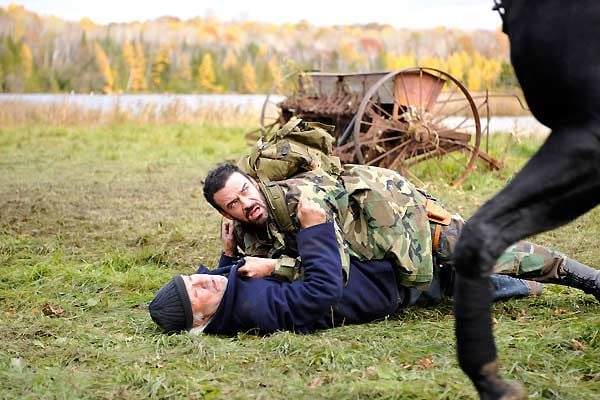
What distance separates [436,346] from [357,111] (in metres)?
7.46

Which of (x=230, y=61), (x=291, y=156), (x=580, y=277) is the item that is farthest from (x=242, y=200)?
(x=230, y=61)

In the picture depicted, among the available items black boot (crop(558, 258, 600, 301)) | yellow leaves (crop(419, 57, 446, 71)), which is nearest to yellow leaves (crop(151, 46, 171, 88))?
yellow leaves (crop(419, 57, 446, 71))

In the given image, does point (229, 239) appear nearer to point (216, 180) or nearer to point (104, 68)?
point (216, 180)

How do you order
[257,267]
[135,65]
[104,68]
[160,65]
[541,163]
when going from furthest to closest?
[160,65] < [135,65] < [104,68] < [257,267] < [541,163]

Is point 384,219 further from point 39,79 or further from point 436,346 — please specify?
point 39,79

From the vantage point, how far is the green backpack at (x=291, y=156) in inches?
192

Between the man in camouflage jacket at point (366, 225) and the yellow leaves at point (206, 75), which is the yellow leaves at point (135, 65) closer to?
the yellow leaves at point (206, 75)

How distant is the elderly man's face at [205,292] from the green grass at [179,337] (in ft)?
0.56

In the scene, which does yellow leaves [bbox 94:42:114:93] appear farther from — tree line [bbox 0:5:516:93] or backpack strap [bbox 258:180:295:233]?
backpack strap [bbox 258:180:295:233]

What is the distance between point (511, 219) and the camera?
2.72m

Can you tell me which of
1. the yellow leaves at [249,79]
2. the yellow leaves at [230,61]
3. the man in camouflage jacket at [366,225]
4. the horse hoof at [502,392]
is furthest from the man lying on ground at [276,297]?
the yellow leaves at [230,61]

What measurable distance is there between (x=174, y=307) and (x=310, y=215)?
0.87m

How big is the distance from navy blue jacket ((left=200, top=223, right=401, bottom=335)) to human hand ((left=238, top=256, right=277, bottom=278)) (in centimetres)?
3

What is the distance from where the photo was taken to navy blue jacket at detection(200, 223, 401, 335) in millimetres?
4320
